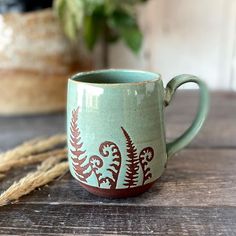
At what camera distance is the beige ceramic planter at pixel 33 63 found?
→ 66cm

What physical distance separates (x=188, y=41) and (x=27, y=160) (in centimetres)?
60

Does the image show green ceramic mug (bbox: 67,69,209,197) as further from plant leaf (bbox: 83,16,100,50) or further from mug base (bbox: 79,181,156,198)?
plant leaf (bbox: 83,16,100,50)

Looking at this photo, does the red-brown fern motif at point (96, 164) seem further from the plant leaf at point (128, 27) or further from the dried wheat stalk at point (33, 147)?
the plant leaf at point (128, 27)

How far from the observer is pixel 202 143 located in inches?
22.2

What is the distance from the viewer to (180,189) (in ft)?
1.36

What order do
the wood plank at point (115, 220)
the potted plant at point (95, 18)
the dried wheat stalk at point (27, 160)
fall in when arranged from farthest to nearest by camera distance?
the potted plant at point (95, 18) < the dried wheat stalk at point (27, 160) < the wood plank at point (115, 220)

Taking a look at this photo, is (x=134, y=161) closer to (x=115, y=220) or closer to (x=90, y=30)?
(x=115, y=220)

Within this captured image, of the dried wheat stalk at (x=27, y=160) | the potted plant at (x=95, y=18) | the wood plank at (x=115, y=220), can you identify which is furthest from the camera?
the potted plant at (x=95, y=18)

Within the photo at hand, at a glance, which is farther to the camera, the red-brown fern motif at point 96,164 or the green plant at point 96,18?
the green plant at point 96,18

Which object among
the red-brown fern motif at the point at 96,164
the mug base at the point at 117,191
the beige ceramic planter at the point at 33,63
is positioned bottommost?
the mug base at the point at 117,191

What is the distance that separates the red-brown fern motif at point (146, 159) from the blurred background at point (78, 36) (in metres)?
0.35

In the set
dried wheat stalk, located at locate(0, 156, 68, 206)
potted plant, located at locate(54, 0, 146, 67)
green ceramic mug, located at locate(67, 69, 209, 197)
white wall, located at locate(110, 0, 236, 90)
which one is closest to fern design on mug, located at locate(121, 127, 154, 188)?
green ceramic mug, located at locate(67, 69, 209, 197)

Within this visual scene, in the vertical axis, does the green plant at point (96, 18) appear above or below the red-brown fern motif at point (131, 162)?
above

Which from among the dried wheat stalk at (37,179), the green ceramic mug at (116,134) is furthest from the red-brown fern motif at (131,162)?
the dried wheat stalk at (37,179)
